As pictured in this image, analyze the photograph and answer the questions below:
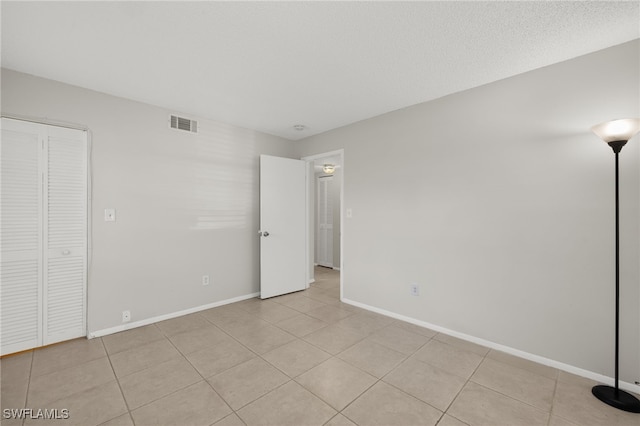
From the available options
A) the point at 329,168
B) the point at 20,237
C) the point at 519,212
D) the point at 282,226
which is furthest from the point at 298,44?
the point at 329,168

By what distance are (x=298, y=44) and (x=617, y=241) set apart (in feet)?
8.67

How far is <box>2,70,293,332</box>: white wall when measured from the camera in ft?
8.84

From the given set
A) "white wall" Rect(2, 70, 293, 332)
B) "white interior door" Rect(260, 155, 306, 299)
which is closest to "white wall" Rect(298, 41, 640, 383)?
"white interior door" Rect(260, 155, 306, 299)

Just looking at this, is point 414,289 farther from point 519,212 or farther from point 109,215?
point 109,215

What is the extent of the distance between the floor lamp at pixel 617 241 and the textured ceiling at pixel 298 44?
673mm

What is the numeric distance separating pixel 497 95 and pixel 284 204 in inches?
117

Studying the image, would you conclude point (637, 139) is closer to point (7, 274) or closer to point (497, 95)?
point (497, 95)

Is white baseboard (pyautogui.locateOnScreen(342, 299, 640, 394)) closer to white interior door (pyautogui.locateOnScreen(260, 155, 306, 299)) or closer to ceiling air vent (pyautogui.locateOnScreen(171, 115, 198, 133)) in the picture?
white interior door (pyautogui.locateOnScreen(260, 155, 306, 299))

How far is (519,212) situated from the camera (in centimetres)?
238

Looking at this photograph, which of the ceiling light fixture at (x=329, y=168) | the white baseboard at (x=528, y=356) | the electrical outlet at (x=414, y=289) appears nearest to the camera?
the white baseboard at (x=528, y=356)

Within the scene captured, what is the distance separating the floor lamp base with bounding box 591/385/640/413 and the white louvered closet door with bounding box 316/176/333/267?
187 inches

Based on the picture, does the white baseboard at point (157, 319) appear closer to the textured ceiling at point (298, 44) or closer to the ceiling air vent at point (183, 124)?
the ceiling air vent at point (183, 124)

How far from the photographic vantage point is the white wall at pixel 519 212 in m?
2.00

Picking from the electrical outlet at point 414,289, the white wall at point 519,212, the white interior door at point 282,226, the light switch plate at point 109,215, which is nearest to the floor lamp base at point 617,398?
the white wall at point 519,212
